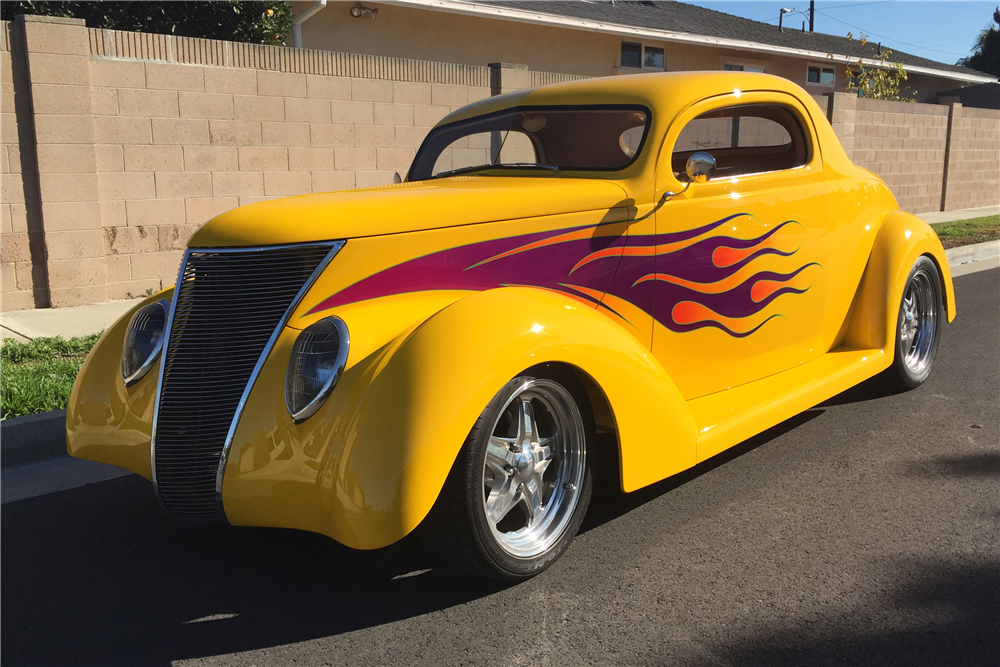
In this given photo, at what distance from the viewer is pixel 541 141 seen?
14.2ft

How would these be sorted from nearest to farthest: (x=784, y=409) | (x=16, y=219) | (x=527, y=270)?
1. (x=527, y=270)
2. (x=784, y=409)
3. (x=16, y=219)

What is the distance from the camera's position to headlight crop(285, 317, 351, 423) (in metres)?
2.78

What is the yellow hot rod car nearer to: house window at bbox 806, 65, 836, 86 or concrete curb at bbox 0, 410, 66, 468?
concrete curb at bbox 0, 410, 66, 468

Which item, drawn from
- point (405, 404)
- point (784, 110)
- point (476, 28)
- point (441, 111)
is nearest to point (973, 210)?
point (476, 28)

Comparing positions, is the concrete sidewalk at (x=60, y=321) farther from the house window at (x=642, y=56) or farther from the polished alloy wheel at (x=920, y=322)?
the house window at (x=642, y=56)

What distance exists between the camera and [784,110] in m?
4.63

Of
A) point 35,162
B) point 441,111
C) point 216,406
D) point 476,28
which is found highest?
point 476,28

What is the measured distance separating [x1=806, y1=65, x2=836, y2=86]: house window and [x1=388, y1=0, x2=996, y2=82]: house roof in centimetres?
56

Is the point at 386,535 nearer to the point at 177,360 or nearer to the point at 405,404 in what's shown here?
the point at 405,404

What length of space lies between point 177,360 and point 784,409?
8.87 ft

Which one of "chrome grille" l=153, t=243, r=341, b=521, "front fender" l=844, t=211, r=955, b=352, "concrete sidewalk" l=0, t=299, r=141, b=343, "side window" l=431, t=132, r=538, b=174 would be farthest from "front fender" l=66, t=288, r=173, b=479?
"front fender" l=844, t=211, r=955, b=352

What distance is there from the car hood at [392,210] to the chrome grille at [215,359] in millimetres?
77

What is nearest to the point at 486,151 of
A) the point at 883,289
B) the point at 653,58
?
the point at 883,289

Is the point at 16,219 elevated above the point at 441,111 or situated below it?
below
